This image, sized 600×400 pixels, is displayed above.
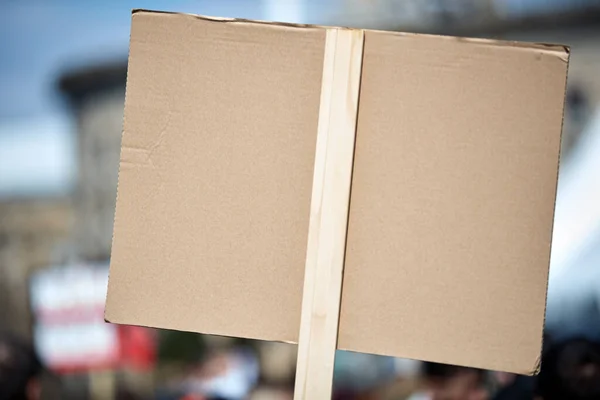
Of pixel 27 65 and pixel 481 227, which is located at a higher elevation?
pixel 27 65

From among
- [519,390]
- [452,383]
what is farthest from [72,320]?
[519,390]

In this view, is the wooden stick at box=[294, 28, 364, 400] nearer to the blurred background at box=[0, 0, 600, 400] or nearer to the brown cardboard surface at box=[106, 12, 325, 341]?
the brown cardboard surface at box=[106, 12, 325, 341]

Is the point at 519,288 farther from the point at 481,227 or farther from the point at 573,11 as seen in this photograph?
the point at 573,11

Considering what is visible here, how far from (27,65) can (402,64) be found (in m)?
3.25

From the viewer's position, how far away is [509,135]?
114cm

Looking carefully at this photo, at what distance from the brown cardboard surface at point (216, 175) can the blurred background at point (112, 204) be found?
257 cm

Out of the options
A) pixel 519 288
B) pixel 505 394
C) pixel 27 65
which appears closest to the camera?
pixel 519 288

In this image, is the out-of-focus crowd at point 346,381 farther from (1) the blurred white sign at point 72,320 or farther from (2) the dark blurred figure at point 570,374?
(2) the dark blurred figure at point 570,374

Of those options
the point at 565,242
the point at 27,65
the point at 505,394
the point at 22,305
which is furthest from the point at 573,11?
the point at 22,305

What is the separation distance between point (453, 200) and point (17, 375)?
1281 mm

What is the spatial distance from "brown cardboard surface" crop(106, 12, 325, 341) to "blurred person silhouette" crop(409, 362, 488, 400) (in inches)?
98.1

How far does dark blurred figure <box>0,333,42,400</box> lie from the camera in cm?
198

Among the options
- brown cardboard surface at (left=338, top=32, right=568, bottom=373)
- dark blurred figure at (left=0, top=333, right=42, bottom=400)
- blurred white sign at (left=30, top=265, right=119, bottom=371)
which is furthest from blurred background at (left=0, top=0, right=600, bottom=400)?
brown cardboard surface at (left=338, top=32, right=568, bottom=373)

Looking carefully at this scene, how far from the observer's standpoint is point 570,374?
6.84 ft
